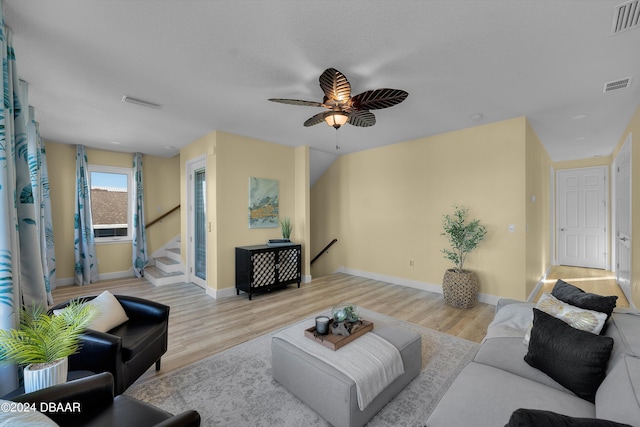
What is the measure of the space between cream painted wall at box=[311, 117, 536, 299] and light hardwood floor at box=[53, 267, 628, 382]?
531 mm

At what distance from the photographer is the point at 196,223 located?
16.8ft

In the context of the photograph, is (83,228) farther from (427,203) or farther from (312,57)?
(427,203)

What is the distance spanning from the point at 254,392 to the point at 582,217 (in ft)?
25.8

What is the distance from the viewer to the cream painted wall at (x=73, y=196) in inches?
197

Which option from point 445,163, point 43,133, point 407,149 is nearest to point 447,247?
point 445,163

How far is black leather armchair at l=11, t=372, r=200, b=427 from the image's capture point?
112cm

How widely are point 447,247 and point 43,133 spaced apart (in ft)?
22.5

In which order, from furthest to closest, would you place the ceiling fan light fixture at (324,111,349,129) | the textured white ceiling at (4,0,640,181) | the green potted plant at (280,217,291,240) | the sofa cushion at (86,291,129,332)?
the green potted plant at (280,217,291,240) → the ceiling fan light fixture at (324,111,349,129) → the sofa cushion at (86,291,129,332) → the textured white ceiling at (4,0,640,181)

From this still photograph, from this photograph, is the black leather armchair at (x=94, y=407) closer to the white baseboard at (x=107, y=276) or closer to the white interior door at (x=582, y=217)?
the white baseboard at (x=107, y=276)

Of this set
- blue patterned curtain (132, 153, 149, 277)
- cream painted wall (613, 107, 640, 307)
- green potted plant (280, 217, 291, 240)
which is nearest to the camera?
cream painted wall (613, 107, 640, 307)

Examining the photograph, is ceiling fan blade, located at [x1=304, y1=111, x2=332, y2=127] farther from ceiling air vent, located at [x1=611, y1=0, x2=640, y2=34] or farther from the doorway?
the doorway

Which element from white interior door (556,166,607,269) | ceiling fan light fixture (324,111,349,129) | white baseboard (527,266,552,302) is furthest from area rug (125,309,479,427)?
white interior door (556,166,607,269)

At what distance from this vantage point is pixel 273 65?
7.82 feet

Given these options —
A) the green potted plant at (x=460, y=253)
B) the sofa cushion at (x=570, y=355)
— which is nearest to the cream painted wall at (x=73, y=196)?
the green potted plant at (x=460, y=253)
